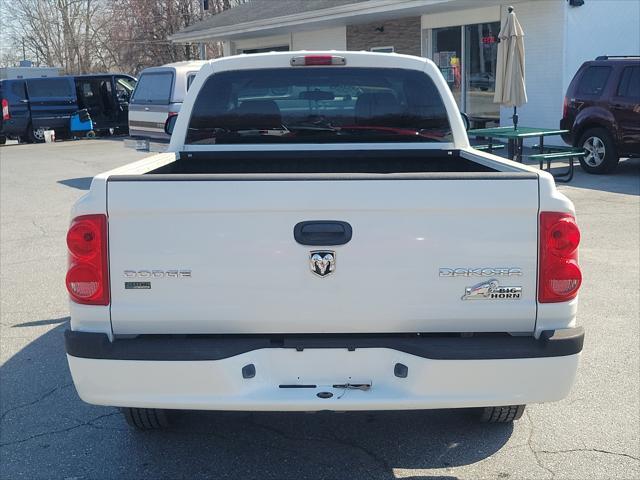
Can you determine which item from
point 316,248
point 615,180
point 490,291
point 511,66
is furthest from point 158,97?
point 490,291

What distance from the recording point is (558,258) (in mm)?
3275

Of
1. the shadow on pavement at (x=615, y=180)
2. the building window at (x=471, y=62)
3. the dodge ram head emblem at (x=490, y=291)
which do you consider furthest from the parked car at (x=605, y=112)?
the dodge ram head emblem at (x=490, y=291)

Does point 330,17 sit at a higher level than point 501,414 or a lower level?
higher

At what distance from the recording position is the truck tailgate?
10.5ft

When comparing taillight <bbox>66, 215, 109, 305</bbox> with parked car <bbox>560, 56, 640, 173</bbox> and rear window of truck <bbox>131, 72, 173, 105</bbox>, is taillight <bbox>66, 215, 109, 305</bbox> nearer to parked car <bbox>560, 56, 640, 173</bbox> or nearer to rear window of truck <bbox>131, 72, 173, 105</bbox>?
parked car <bbox>560, 56, 640, 173</bbox>

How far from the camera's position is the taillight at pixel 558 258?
3229 mm

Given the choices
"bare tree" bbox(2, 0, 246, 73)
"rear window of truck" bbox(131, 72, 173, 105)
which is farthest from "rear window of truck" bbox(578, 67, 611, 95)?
"bare tree" bbox(2, 0, 246, 73)

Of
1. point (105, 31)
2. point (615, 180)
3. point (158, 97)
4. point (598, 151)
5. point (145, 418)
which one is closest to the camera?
point (145, 418)

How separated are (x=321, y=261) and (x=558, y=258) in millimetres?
976

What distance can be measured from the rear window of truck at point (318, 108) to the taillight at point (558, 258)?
6.32 feet

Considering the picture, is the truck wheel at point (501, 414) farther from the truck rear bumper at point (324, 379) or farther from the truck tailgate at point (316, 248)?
the truck tailgate at point (316, 248)

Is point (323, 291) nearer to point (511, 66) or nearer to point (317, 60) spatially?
point (317, 60)

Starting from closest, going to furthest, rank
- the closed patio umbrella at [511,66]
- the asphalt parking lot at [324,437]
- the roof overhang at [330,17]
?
the asphalt parking lot at [324,437]
the closed patio umbrella at [511,66]
the roof overhang at [330,17]

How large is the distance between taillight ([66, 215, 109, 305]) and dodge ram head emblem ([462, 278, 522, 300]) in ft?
4.88
